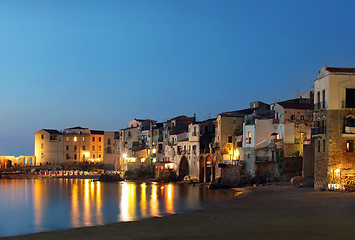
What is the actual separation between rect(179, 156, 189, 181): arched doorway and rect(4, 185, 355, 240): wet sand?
41988mm

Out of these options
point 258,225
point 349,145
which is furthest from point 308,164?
point 258,225

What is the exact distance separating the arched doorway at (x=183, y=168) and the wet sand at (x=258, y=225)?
41988 millimetres

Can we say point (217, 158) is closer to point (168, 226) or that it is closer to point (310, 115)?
point (310, 115)

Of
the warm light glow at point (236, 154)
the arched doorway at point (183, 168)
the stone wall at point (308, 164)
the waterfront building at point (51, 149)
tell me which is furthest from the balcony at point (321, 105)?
the waterfront building at point (51, 149)

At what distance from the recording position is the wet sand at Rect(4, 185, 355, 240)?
21641 mm

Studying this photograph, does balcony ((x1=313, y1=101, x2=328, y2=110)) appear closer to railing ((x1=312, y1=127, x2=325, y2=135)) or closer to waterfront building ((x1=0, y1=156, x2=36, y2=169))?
railing ((x1=312, y1=127, x2=325, y2=135))

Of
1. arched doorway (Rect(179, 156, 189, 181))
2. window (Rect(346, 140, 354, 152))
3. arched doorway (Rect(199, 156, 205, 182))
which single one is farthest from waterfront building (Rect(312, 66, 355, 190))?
arched doorway (Rect(179, 156, 189, 181))

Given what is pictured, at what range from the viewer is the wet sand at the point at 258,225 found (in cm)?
2164

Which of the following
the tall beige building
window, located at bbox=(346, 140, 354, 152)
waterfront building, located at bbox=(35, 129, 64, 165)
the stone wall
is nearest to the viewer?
window, located at bbox=(346, 140, 354, 152)

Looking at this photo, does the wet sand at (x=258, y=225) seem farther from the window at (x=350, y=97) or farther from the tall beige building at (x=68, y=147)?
the tall beige building at (x=68, y=147)

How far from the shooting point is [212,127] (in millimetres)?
72188

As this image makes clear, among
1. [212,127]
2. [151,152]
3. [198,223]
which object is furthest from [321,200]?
[151,152]

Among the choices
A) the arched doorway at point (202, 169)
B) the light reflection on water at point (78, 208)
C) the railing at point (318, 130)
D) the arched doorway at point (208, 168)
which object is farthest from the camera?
the arched doorway at point (202, 169)

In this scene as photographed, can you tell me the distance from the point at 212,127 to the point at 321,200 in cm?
4058
